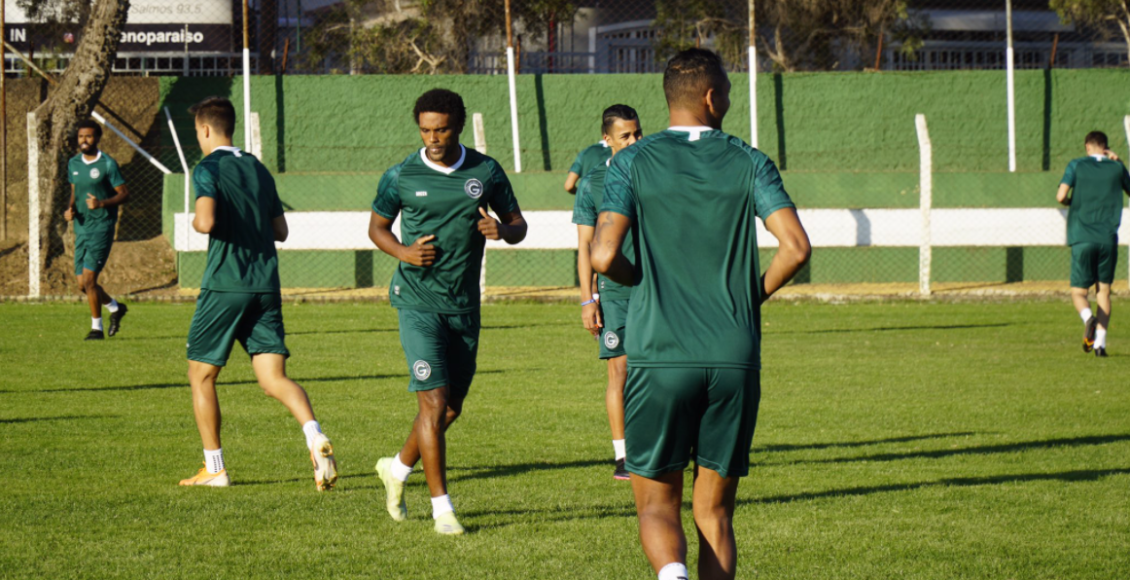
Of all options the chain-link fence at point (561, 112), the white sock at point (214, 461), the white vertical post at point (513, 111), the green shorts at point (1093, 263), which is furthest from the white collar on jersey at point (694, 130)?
the white vertical post at point (513, 111)

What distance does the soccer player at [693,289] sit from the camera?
371cm

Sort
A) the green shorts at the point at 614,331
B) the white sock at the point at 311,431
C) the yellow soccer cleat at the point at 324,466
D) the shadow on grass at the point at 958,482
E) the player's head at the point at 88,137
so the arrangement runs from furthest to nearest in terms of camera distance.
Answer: the player's head at the point at 88,137 < the green shorts at the point at 614,331 < the shadow on grass at the point at 958,482 < the white sock at the point at 311,431 < the yellow soccer cleat at the point at 324,466

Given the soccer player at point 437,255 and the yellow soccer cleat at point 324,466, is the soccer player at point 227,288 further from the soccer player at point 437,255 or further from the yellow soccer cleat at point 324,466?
the soccer player at point 437,255

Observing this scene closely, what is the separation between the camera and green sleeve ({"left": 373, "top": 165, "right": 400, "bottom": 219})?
6.16m

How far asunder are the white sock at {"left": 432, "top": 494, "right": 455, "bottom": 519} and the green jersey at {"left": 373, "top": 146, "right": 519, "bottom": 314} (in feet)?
2.87

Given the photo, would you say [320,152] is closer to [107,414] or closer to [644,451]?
[107,414]

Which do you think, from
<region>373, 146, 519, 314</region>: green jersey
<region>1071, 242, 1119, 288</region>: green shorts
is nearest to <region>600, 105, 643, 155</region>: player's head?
<region>373, 146, 519, 314</region>: green jersey

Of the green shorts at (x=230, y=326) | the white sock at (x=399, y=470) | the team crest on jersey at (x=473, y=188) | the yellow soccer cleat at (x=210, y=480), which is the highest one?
the team crest on jersey at (x=473, y=188)

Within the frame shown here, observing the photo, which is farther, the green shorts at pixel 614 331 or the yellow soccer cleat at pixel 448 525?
the green shorts at pixel 614 331

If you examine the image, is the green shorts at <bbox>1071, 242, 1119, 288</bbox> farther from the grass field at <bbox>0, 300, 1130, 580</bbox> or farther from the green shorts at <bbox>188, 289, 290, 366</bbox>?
the green shorts at <bbox>188, 289, 290, 366</bbox>

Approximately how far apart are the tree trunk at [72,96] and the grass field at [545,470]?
6872mm

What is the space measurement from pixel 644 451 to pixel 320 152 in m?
17.3

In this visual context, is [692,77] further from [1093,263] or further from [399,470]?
[1093,263]

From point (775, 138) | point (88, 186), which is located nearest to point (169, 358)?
point (88, 186)
